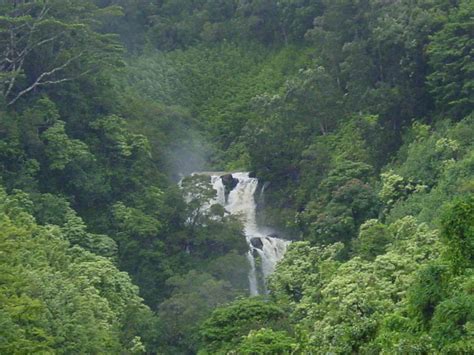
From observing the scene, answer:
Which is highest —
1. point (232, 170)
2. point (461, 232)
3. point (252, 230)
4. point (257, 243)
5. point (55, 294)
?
point (232, 170)

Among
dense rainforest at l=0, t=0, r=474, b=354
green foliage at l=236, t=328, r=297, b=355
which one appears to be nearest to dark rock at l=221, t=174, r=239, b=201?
dense rainforest at l=0, t=0, r=474, b=354

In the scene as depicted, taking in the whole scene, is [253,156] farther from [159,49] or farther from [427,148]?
[159,49]

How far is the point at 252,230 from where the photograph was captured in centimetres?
3884

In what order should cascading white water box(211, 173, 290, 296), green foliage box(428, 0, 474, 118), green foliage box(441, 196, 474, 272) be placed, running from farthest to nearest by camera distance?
1. cascading white water box(211, 173, 290, 296)
2. green foliage box(428, 0, 474, 118)
3. green foliage box(441, 196, 474, 272)

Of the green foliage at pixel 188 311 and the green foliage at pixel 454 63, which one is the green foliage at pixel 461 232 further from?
the green foliage at pixel 454 63

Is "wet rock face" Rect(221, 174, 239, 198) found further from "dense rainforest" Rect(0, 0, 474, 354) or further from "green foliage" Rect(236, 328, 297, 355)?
"green foliage" Rect(236, 328, 297, 355)

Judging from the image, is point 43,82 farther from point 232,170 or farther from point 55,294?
point 55,294

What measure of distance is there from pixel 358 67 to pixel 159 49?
61.2 ft

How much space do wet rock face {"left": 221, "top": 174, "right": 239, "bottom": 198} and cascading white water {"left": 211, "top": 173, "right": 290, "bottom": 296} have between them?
3.9 inches

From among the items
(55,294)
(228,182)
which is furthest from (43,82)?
(55,294)

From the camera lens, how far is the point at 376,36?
36688 mm

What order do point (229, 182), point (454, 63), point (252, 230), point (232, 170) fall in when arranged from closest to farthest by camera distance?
point (454, 63), point (252, 230), point (229, 182), point (232, 170)

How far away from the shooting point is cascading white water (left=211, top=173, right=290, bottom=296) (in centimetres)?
3531

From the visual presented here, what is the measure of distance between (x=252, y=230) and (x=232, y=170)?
4.67m
